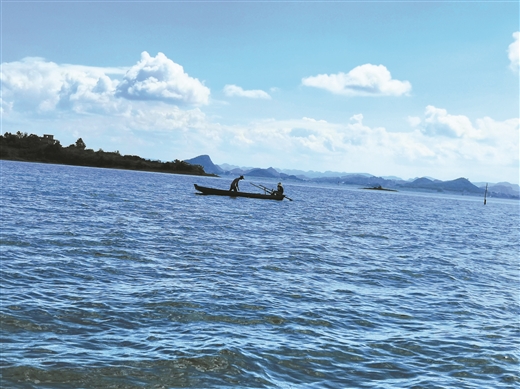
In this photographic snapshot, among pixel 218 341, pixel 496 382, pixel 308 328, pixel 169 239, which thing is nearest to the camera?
pixel 496 382

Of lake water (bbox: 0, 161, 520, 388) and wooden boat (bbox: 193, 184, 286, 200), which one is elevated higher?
wooden boat (bbox: 193, 184, 286, 200)

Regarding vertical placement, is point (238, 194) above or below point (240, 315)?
above

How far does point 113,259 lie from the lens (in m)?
20.0

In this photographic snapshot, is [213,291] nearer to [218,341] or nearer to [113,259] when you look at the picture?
[218,341]

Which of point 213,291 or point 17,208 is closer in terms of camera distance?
point 213,291

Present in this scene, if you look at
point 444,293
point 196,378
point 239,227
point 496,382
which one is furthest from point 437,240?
point 196,378

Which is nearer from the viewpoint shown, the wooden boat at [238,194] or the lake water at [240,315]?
the lake water at [240,315]

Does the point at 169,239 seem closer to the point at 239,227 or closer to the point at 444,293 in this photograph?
the point at 239,227

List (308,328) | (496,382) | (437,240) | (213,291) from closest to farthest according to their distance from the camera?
(496,382), (308,328), (213,291), (437,240)

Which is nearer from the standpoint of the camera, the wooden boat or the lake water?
the lake water

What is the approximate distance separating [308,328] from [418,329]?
3.23 meters

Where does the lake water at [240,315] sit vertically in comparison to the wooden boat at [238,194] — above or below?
below

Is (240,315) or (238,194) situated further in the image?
(238,194)

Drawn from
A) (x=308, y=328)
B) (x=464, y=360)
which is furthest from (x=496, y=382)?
(x=308, y=328)
